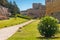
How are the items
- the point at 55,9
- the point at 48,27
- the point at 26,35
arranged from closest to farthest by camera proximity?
the point at 48,27 < the point at 26,35 < the point at 55,9

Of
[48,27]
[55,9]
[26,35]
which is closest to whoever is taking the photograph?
[48,27]

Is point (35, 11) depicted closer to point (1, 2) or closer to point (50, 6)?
point (1, 2)

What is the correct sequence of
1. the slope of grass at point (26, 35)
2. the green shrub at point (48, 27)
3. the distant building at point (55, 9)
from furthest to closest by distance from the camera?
1. the distant building at point (55, 9)
2. the green shrub at point (48, 27)
3. the slope of grass at point (26, 35)

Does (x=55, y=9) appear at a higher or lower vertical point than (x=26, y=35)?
higher

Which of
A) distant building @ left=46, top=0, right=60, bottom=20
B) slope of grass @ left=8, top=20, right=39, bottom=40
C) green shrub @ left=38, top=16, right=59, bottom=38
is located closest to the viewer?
slope of grass @ left=8, top=20, right=39, bottom=40

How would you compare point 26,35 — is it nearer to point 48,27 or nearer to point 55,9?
point 48,27

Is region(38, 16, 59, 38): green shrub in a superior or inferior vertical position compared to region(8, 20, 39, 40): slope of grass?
superior

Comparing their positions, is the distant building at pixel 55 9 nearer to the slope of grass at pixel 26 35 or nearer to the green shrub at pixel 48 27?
the slope of grass at pixel 26 35

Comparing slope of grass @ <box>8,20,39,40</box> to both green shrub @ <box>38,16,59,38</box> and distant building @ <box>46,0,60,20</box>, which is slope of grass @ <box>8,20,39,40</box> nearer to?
green shrub @ <box>38,16,59,38</box>

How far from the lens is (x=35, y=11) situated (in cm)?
9612

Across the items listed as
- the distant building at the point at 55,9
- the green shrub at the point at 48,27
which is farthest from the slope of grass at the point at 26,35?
the distant building at the point at 55,9

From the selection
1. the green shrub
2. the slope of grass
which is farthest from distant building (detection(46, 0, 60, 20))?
the green shrub

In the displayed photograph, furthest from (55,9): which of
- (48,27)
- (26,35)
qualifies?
(48,27)

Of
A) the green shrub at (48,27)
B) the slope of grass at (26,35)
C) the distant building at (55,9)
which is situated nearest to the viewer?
the slope of grass at (26,35)
